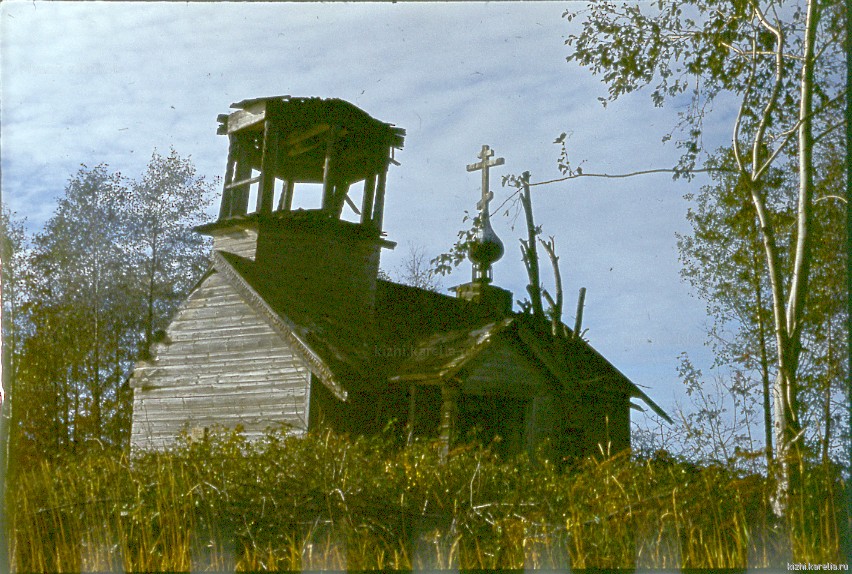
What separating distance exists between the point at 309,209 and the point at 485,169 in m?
5.06

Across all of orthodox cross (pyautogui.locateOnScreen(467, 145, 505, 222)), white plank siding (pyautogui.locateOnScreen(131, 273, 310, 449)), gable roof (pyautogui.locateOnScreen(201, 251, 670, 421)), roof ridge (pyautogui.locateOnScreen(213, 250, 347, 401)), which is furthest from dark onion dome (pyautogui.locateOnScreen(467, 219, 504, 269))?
white plank siding (pyautogui.locateOnScreen(131, 273, 310, 449))

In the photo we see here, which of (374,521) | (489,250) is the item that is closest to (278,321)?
(489,250)

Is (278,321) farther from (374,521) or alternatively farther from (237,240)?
(374,521)

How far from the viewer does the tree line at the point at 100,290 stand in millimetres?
12250

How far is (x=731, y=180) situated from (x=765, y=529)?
670 cm

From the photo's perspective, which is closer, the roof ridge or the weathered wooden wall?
the roof ridge

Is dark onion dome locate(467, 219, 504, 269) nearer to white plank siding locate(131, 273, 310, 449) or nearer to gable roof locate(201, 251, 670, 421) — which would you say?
gable roof locate(201, 251, 670, 421)

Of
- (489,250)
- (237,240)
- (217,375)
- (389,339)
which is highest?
(489,250)

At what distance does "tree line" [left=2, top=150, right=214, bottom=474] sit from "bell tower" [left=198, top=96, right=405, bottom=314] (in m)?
3.02

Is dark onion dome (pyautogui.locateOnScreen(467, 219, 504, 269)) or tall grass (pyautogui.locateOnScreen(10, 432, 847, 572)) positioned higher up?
dark onion dome (pyautogui.locateOnScreen(467, 219, 504, 269))

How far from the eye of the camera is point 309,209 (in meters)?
16.7

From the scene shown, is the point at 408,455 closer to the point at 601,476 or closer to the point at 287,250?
the point at 601,476

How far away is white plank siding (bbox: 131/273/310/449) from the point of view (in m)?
14.5

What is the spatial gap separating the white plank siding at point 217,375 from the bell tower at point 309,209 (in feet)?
4.18
